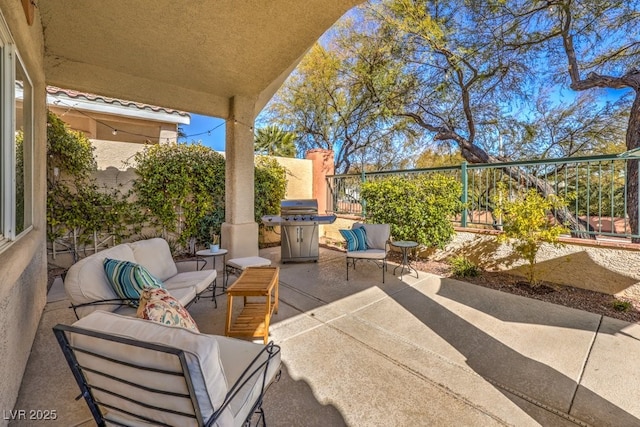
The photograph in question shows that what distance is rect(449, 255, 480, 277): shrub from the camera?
5.23m

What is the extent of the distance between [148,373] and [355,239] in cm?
433

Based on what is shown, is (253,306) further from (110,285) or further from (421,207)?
(421,207)

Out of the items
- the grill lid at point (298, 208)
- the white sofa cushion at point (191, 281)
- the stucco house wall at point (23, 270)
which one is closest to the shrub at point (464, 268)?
the grill lid at point (298, 208)

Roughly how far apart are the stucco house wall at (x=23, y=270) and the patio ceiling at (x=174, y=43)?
412 mm

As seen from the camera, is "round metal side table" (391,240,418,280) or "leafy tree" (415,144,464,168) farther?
"leafy tree" (415,144,464,168)

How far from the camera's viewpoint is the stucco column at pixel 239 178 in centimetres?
597

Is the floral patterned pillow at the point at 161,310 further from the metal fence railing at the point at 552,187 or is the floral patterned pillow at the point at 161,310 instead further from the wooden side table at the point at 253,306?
the metal fence railing at the point at 552,187

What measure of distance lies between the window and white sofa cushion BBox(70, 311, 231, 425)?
63.6 inches

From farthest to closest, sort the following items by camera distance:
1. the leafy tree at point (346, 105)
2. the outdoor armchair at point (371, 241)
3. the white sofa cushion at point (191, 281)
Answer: the leafy tree at point (346, 105), the outdoor armchair at point (371, 241), the white sofa cushion at point (191, 281)

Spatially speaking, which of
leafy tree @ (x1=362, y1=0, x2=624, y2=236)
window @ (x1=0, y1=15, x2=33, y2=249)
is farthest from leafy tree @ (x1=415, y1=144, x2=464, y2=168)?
window @ (x1=0, y1=15, x2=33, y2=249)

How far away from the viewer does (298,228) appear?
20.1 ft

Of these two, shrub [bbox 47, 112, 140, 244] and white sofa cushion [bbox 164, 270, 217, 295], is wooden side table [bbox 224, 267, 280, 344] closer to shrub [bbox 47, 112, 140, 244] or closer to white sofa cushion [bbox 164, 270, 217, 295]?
white sofa cushion [bbox 164, 270, 217, 295]

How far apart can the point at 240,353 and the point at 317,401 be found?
72cm

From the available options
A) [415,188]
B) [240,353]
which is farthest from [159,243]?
[415,188]
